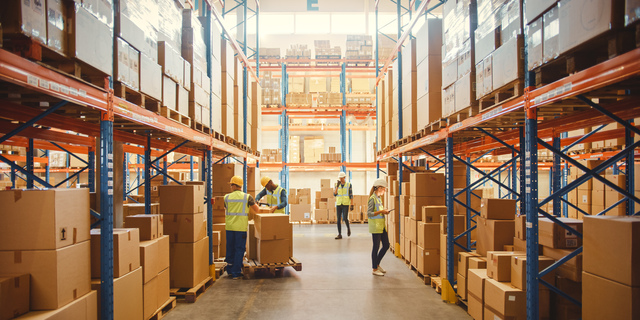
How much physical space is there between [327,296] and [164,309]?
2.40m

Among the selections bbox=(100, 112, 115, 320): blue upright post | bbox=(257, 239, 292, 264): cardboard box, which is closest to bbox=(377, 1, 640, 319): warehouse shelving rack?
bbox=(257, 239, 292, 264): cardboard box

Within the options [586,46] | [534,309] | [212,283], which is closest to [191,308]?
[212,283]

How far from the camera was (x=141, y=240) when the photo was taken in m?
4.94

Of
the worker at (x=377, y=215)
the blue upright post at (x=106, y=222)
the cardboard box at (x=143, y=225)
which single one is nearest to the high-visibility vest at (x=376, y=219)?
the worker at (x=377, y=215)

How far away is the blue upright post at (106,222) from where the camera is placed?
3.67 meters

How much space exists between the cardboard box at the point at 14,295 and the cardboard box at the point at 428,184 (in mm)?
5974

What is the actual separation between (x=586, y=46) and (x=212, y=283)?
20.7 feet

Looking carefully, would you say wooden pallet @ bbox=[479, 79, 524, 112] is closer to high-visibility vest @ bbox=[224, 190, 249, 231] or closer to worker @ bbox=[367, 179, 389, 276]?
worker @ bbox=[367, 179, 389, 276]

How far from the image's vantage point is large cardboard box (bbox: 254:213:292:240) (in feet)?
23.3

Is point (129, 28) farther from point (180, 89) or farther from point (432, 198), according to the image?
point (432, 198)

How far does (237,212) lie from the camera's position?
693cm

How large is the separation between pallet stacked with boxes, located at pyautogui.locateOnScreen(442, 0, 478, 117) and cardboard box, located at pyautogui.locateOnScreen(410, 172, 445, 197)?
5.75ft

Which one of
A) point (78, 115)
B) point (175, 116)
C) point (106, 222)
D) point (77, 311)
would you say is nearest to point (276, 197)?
point (175, 116)

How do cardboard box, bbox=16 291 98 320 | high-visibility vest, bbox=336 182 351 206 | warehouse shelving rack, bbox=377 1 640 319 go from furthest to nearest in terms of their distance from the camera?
high-visibility vest, bbox=336 182 351 206 < cardboard box, bbox=16 291 98 320 < warehouse shelving rack, bbox=377 1 640 319
